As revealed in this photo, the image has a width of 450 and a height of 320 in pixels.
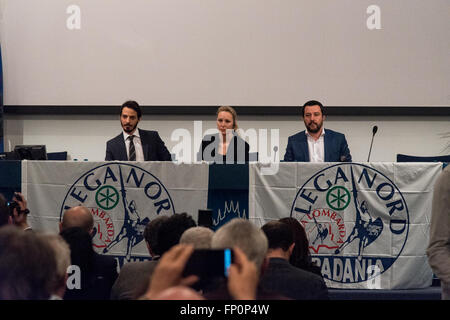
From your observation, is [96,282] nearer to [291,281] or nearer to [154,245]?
[154,245]

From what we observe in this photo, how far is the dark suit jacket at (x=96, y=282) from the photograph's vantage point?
352 cm

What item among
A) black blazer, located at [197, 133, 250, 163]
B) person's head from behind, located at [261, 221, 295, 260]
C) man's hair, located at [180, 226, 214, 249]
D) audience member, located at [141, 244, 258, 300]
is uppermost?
black blazer, located at [197, 133, 250, 163]

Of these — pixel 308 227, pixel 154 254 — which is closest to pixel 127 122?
pixel 308 227

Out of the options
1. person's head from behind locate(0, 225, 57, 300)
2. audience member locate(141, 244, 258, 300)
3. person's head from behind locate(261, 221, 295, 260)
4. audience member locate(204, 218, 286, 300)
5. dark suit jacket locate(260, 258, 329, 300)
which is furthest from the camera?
person's head from behind locate(261, 221, 295, 260)

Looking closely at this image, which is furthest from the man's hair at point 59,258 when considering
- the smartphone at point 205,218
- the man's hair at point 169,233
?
the smartphone at point 205,218

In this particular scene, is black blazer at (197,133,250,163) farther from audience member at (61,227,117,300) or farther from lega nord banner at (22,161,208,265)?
audience member at (61,227,117,300)

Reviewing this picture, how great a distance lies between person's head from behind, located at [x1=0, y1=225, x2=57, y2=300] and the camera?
1678 mm

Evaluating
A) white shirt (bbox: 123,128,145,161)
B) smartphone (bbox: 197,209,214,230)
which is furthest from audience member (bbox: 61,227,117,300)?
white shirt (bbox: 123,128,145,161)

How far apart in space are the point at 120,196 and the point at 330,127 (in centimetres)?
352

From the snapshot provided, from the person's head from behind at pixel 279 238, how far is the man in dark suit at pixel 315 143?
2.72 metres

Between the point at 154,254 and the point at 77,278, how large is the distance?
44 cm

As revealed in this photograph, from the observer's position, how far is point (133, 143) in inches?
241

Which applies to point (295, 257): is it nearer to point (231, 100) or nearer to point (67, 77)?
point (231, 100)

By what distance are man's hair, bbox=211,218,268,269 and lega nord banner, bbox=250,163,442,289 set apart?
3.17 meters
